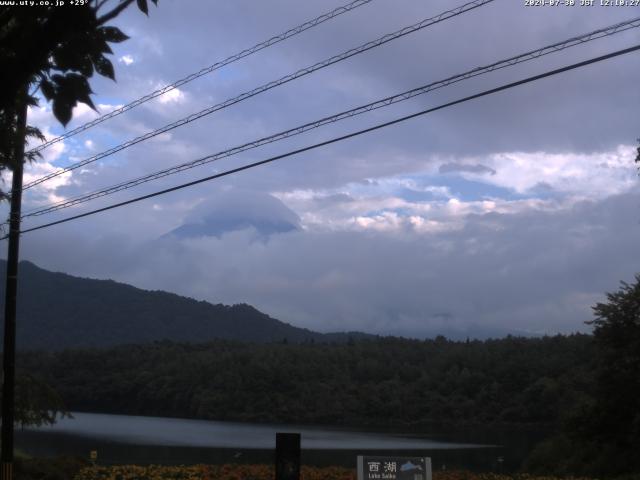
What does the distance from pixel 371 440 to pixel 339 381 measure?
1268 inches

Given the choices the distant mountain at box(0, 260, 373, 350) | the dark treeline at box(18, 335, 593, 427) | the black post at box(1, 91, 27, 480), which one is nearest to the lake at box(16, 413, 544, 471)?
the black post at box(1, 91, 27, 480)

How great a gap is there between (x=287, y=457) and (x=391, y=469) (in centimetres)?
155

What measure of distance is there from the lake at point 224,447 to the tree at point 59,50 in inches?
788

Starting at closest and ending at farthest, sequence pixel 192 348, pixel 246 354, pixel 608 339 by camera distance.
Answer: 1. pixel 608 339
2. pixel 246 354
3. pixel 192 348

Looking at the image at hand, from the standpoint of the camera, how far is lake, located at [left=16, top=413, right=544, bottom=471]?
28578mm

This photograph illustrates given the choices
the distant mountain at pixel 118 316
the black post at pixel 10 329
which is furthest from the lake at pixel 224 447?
the distant mountain at pixel 118 316

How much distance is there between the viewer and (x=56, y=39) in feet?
17.6

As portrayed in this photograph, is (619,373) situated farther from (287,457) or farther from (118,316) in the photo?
(118,316)

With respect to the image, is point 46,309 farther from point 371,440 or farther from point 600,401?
point 600,401

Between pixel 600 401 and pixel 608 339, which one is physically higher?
pixel 608 339

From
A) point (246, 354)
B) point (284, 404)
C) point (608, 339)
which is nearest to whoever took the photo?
point (608, 339)

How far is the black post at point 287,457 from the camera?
38.0ft

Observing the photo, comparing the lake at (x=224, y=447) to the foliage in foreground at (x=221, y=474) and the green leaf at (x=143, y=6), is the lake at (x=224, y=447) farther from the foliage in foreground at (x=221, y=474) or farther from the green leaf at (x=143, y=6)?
the green leaf at (x=143, y=6)

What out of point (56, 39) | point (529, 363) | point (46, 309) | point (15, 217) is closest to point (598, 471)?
point (15, 217)
